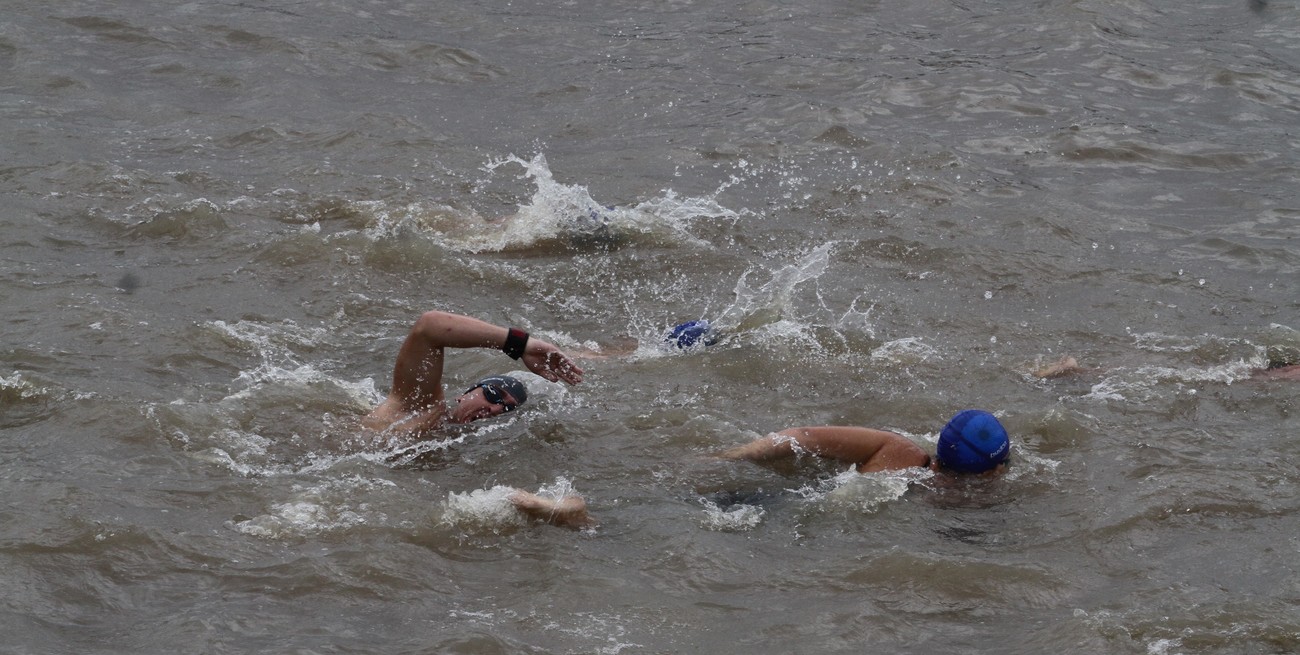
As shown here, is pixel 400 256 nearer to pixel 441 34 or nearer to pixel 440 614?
pixel 440 614

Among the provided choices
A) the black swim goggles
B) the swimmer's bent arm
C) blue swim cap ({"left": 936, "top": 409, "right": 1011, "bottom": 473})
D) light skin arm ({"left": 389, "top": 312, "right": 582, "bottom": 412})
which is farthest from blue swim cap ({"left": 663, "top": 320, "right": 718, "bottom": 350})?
blue swim cap ({"left": 936, "top": 409, "right": 1011, "bottom": 473})

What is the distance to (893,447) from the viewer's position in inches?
272

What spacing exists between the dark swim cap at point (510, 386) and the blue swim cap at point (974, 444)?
2.27 metres

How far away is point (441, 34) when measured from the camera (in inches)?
617

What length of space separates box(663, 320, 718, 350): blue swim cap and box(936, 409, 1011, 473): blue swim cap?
6.68ft

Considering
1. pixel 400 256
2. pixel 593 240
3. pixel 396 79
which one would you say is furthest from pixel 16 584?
pixel 396 79

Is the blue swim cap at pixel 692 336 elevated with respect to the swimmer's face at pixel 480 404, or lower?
lower

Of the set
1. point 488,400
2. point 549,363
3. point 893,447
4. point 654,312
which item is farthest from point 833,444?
point 654,312

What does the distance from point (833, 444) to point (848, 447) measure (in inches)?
3.2

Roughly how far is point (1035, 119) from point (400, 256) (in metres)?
6.74

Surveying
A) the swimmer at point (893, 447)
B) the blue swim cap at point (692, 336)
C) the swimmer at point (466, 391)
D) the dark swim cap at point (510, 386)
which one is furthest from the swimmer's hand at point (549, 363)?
the blue swim cap at point (692, 336)

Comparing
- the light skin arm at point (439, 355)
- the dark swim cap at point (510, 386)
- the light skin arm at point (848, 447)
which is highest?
the light skin arm at point (439, 355)

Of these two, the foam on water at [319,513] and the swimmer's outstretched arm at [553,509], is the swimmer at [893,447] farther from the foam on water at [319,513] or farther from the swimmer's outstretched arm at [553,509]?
the foam on water at [319,513]

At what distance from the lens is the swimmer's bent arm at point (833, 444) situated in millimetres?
6938
